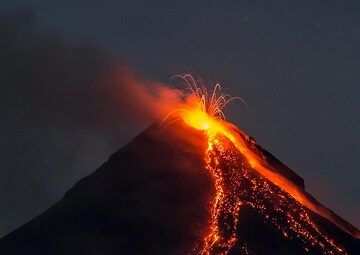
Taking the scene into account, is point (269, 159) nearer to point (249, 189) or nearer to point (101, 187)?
point (249, 189)

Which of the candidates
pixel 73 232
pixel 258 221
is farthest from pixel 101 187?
pixel 258 221

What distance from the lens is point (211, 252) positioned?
6262 centimetres

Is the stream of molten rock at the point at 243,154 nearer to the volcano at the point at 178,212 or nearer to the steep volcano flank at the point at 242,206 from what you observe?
the steep volcano flank at the point at 242,206

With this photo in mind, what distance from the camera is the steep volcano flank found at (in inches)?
2574

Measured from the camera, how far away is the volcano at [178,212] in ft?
215

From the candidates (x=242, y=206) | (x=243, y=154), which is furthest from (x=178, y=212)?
(x=243, y=154)

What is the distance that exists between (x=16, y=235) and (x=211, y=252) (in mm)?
14568

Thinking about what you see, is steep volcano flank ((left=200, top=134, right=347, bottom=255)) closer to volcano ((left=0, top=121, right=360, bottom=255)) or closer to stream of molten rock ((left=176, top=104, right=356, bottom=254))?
volcano ((left=0, top=121, right=360, bottom=255))

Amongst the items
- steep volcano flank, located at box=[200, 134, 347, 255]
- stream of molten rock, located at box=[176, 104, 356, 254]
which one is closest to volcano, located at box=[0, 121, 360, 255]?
steep volcano flank, located at box=[200, 134, 347, 255]

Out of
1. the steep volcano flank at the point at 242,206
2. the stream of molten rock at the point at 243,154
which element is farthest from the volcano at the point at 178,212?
the stream of molten rock at the point at 243,154

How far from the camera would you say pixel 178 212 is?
69000mm

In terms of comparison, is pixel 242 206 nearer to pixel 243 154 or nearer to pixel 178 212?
pixel 178 212

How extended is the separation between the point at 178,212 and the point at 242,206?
181 inches

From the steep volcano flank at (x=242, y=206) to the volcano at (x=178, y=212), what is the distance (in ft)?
Result: 0.23
